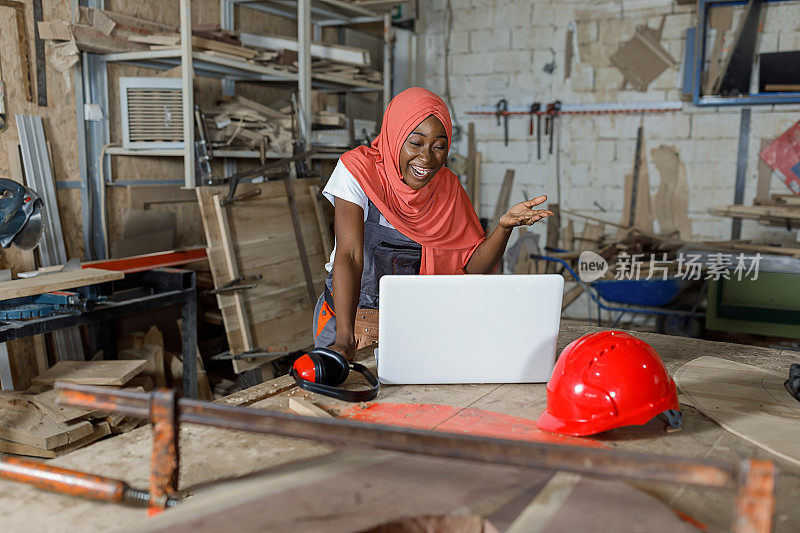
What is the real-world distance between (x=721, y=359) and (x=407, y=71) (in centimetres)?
459

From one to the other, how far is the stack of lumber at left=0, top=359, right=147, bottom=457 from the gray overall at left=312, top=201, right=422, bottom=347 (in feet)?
3.22

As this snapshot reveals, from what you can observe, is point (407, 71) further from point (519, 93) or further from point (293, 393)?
point (293, 393)

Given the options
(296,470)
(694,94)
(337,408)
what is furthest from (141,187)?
(694,94)

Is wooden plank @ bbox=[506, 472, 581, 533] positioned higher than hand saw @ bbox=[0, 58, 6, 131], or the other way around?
hand saw @ bbox=[0, 58, 6, 131]

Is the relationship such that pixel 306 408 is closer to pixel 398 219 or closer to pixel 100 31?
pixel 398 219

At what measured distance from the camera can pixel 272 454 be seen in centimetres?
124

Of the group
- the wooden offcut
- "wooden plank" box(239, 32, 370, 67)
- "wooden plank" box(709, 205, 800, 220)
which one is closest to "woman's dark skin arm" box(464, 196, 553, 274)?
"wooden plank" box(239, 32, 370, 67)

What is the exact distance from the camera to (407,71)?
5938mm

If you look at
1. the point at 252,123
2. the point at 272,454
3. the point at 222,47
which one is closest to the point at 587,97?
the point at 252,123

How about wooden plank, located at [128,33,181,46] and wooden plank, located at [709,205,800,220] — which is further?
wooden plank, located at [709,205,800,220]

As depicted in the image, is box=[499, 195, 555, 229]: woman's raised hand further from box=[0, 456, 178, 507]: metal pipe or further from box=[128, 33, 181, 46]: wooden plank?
box=[128, 33, 181, 46]: wooden plank

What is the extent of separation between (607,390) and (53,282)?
7.32 ft

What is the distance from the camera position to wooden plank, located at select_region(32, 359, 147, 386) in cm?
288

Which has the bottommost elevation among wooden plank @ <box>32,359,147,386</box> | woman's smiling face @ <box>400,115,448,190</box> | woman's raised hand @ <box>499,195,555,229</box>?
wooden plank @ <box>32,359,147,386</box>
